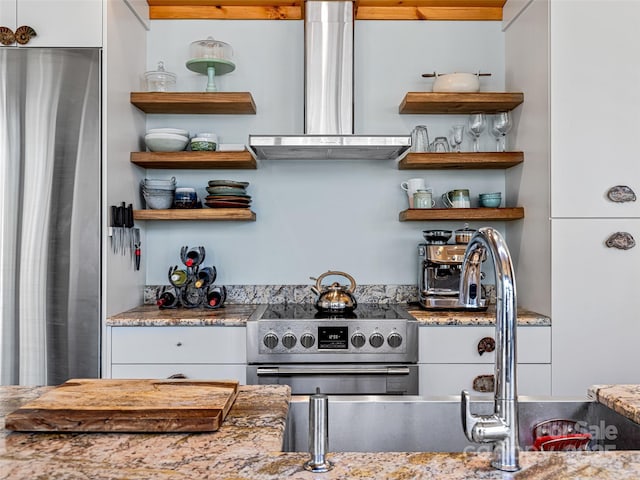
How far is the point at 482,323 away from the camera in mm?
2486

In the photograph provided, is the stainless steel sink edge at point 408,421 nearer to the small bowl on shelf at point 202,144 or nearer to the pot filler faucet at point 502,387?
the pot filler faucet at point 502,387

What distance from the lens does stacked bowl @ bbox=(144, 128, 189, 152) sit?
9.66 ft

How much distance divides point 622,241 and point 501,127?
→ 0.88 m

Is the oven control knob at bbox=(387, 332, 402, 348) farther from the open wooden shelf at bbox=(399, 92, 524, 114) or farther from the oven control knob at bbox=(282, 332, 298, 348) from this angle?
the open wooden shelf at bbox=(399, 92, 524, 114)

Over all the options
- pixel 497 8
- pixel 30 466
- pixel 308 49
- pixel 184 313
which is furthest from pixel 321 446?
pixel 497 8

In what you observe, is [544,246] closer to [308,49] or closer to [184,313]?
[308,49]

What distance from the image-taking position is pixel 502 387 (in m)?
0.83

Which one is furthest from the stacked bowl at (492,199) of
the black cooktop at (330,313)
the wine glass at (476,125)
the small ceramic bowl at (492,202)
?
the black cooktop at (330,313)

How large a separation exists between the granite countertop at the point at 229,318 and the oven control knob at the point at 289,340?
20cm

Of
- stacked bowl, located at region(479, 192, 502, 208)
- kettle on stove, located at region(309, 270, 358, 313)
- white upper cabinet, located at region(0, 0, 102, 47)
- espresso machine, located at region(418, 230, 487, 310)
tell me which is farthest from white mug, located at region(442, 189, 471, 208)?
white upper cabinet, located at region(0, 0, 102, 47)

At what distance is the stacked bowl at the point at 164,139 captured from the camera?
9.66 feet

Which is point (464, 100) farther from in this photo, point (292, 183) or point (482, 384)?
point (482, 384)

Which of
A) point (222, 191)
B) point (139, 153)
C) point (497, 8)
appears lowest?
point (222, 191)

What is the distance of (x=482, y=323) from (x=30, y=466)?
202 centimetres
